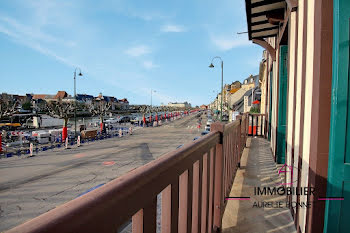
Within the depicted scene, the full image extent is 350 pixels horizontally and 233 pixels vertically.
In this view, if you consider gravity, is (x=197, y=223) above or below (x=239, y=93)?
below

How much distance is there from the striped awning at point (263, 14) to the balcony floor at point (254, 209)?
4.89 meters

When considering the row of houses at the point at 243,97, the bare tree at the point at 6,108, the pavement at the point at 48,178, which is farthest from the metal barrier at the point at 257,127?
the bare tree at the point at 6,108

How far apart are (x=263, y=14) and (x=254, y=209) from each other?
6.04 m

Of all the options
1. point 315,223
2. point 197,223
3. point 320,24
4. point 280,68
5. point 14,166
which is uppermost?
point 280,68

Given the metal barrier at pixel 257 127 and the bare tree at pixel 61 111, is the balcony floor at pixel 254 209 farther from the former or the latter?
the bare tree at pixel 61 111

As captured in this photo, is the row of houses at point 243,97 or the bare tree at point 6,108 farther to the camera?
the row of houses at point 243,97

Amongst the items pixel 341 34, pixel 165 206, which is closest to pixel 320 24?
pixel 341 34

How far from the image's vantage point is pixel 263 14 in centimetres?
674

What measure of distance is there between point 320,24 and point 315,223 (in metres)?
2.27

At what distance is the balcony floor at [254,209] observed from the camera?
132 inches

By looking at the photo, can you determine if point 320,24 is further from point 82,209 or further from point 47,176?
point 47,176

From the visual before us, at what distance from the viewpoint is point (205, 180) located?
225 cm

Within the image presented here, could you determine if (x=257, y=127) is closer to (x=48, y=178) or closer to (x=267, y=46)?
(x=267, y=46)

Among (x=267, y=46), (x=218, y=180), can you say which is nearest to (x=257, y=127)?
(x=267, y=46)
